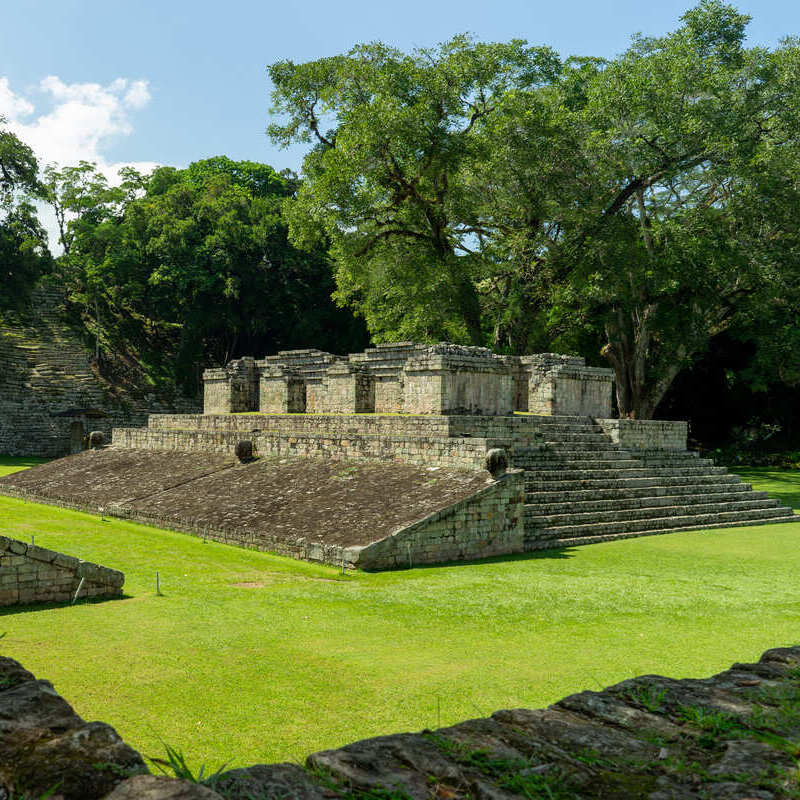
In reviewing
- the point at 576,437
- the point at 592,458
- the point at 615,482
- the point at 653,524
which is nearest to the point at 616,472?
the point at 615,482

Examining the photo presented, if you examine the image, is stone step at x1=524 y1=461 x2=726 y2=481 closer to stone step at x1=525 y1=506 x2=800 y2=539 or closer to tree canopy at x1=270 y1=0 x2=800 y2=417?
stone step at x1=525 y1=506 x2=800 y2=539

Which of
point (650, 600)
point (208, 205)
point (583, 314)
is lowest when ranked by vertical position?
point (650, 600)

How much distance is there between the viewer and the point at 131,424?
3384 cm

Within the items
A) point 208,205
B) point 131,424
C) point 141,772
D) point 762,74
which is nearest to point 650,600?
point 141,772

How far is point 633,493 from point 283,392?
10.8 meters

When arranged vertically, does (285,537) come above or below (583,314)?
below

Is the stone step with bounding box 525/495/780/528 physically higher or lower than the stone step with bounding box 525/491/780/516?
lower

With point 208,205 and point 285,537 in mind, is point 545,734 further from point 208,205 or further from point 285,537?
point 208,205

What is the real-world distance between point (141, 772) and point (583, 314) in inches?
971

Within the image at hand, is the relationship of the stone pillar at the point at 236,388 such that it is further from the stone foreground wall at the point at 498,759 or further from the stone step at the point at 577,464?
the stone foreground wall at the point at 498,759

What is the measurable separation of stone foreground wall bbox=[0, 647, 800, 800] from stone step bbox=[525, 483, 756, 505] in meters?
10.5

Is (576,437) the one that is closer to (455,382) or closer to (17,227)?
(455,382)

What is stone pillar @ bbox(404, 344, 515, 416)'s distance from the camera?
55.6 ft

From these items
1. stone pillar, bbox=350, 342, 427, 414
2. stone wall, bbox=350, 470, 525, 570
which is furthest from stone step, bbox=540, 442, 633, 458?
stone pillar, bbox=350, 342, 427, 414
